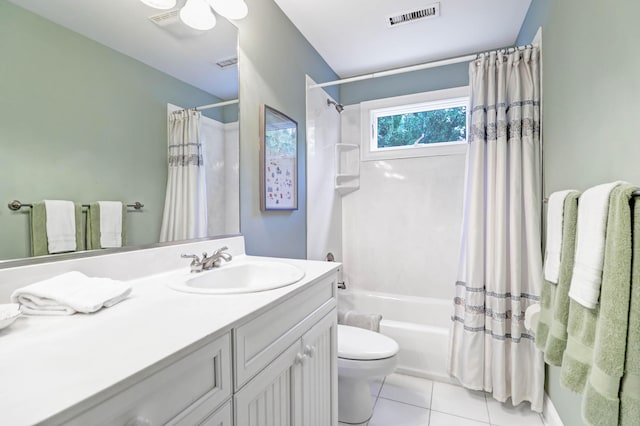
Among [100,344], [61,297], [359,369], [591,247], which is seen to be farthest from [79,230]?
[591,247]

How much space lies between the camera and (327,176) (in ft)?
8.52

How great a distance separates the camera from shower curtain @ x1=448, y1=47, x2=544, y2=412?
5.68 ft

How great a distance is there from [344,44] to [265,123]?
109 cm

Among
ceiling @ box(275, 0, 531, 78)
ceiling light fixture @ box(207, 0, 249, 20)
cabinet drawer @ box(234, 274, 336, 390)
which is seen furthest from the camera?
ceiling @ box(275, 0, 531, 78)

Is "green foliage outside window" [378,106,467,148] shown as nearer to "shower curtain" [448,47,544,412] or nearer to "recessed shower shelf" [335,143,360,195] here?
"recessed shower shelf" [335,143,360,195]

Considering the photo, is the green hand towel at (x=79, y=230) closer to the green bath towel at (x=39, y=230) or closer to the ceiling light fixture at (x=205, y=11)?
the green bath towel at (x=39, y=230)

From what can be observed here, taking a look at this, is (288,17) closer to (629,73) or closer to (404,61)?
(404,61)

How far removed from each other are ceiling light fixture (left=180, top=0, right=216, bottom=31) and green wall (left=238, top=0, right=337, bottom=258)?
0.66ft

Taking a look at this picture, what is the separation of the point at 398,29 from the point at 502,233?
1535mm

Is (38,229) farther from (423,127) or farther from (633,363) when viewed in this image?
(423,127)

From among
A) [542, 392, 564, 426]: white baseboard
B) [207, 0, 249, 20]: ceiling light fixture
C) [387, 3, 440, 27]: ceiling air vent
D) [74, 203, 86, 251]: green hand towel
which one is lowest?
[542, 392, 564, 426]: white baseboard

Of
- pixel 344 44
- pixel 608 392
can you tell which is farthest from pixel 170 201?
pixel 344 44

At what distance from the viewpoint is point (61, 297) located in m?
0.74

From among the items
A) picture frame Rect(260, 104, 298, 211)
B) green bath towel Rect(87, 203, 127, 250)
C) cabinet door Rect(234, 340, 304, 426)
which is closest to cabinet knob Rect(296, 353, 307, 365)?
cabinet door Rect(234, 340, 304, 426)
